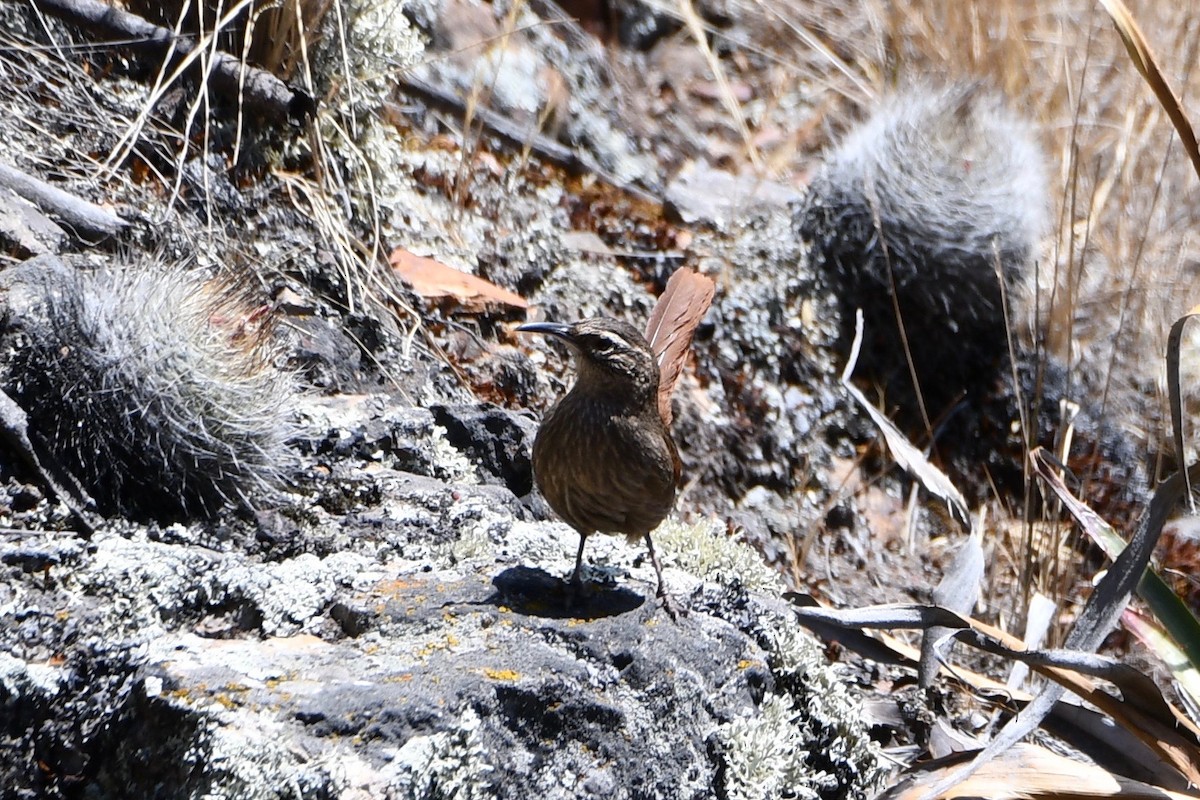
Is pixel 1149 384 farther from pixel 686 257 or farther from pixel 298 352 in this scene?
pixel 298 352

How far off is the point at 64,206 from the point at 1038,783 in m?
3.17

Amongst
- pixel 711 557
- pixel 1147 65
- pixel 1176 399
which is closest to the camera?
pixel 1147 65

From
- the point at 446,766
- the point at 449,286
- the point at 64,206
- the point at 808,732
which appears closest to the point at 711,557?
→ the point at 808,732

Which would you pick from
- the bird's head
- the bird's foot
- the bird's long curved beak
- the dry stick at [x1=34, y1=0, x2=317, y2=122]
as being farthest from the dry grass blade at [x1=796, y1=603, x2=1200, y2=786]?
the dry stick at [x1=34, y1=0, x2=317, y2=122]

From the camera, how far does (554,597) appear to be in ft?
9.98

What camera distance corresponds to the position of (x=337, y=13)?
4426 mm

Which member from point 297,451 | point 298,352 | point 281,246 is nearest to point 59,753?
point 297,451

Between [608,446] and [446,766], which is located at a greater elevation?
[608,446]

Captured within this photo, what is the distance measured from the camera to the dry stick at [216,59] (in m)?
4.28

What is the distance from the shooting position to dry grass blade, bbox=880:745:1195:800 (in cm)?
295

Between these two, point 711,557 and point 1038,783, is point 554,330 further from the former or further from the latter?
point 1038,783

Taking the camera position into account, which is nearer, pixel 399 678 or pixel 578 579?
pixel 399 678

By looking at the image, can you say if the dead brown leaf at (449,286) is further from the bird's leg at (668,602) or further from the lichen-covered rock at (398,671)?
the bird's leg at (668,602)

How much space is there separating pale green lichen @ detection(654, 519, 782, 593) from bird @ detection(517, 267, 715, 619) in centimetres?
27
